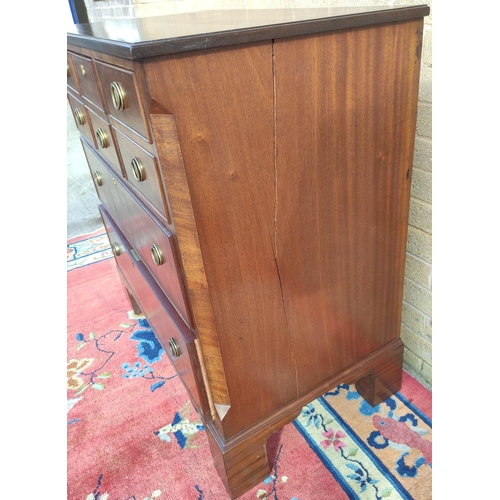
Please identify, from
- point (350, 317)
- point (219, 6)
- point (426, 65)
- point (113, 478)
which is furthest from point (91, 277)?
point (426, 65)

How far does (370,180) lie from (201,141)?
0.42m

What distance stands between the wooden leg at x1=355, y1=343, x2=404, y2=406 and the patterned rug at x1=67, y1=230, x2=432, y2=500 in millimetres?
27

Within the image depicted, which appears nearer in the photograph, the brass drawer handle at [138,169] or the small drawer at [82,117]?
the brass drawer handle at [138,169]

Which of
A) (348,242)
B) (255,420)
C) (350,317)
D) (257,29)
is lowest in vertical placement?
(255,420)

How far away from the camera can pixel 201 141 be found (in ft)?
2.36

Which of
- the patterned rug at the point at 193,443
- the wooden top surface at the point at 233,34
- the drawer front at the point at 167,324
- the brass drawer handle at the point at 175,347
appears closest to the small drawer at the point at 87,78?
the wooden top surface at the point at 233,34

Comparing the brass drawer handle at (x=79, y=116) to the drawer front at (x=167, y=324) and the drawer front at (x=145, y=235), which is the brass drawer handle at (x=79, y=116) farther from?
the drawer front at (x=167, y=324)

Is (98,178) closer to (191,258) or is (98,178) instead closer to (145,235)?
(145,235)

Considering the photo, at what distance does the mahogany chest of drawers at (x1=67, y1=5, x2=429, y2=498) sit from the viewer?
0.71m

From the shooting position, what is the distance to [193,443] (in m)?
1.28

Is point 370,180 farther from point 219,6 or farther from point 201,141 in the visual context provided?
point 219,6

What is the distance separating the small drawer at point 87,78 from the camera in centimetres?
96

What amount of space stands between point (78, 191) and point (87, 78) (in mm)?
2055
